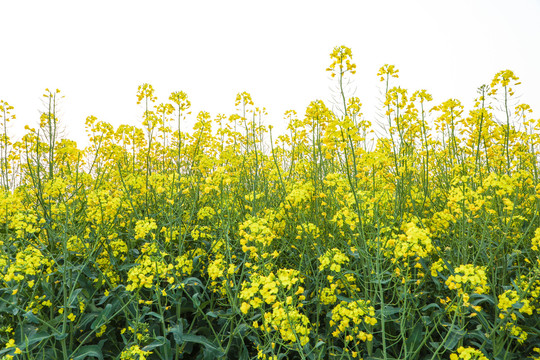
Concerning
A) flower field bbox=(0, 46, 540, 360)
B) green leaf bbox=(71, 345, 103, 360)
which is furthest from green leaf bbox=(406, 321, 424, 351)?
green leaf bbox=(71, 345, 103, 360)

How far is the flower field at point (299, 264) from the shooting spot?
2.45 m

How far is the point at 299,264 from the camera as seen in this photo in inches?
129

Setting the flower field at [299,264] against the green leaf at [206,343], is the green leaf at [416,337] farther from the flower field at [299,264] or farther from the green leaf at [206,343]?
the green leaf at [206,343]

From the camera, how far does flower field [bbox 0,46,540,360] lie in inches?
96.6

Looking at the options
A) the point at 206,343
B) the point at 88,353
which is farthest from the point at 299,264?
the point at 88,353

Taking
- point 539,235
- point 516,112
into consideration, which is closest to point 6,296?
point 539,235

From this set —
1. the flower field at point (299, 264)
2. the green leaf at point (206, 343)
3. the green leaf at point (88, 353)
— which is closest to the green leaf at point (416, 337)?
the flower field at point (299, 264)

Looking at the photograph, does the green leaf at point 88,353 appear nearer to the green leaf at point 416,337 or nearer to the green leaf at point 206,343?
the green leaf at point 206,343

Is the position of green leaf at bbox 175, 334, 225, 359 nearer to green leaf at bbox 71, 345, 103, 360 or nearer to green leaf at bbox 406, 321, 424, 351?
green leaf at bbox 71, 345, 103, 360

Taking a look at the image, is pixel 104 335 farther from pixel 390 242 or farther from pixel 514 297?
pixel 514 297

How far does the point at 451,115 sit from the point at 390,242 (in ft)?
6.46

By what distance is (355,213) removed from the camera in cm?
287

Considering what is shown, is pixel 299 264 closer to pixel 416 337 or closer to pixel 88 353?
pixel 416 337

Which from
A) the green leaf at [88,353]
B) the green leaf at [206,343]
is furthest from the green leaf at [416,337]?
the green leaf at [88,353]
